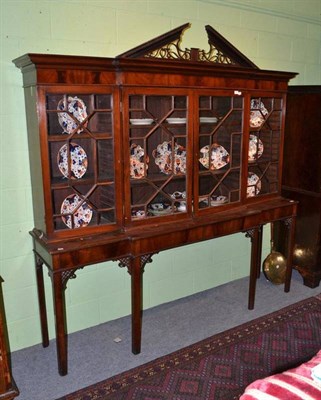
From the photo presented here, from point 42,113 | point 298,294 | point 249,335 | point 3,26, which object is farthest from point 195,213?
point 3,26

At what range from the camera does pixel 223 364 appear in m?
2.40

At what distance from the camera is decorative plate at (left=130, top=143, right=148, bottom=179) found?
2371mm

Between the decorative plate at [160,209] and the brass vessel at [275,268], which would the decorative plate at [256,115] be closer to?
the decorative plate at [160,209]

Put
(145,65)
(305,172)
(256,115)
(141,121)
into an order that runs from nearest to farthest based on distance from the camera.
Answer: (145,65)
(141,121)
(256,115)
(305,172)

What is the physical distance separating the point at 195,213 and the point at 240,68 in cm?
96

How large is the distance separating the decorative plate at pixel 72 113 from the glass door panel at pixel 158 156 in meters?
0.27

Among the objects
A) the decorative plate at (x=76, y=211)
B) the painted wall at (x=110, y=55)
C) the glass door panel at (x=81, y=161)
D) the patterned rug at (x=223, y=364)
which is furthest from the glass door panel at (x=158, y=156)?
the patterned rug at (x=223, y=364)

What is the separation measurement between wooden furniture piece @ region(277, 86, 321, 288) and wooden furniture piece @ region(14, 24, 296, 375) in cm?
47

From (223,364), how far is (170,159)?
127cm

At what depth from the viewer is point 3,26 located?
2.15 m

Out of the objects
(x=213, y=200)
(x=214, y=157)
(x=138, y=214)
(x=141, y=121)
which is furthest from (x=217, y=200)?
(x=141, y=121)

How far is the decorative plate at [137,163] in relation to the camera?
93.4 inches

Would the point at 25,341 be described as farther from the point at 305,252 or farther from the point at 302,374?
the point at 305,252

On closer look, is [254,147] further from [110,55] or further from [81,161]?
[81,161]
